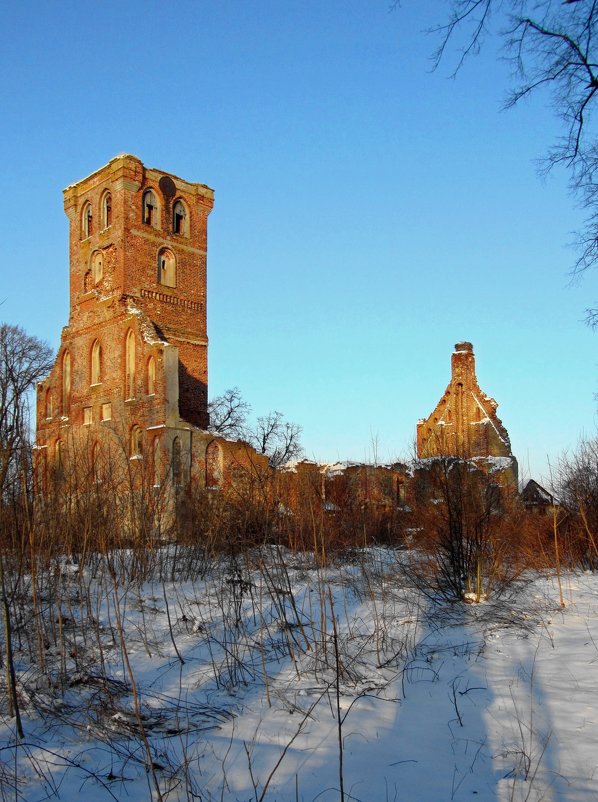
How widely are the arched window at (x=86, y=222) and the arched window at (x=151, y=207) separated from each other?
2.43m

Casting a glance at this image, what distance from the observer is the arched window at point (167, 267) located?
2664cm

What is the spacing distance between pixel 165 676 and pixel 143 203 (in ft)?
77.9

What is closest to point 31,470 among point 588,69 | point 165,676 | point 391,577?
point 165,676

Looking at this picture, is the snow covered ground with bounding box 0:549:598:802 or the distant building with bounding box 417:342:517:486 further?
the distant building with bounding box 417:342:517:486

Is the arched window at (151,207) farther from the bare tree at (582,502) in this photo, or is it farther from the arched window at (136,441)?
the bare tree at (582,502)

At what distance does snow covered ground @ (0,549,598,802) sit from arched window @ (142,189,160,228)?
2175 centimetres

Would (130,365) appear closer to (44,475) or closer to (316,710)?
(44,475)

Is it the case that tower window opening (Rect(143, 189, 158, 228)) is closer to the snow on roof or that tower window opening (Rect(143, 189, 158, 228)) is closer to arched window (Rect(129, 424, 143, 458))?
the snow on roof

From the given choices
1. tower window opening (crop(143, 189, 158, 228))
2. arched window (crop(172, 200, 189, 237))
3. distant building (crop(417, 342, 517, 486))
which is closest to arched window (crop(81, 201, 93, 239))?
tower window opening (crop(143, 189, 158, 228))

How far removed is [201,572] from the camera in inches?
342

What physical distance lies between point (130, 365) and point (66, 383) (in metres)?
3.97

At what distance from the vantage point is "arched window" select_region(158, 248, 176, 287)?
87.4ft

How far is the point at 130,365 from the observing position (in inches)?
963

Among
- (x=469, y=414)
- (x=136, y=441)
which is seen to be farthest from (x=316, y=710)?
(x=469, y=414)
